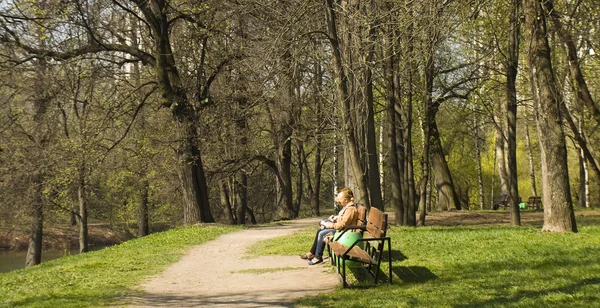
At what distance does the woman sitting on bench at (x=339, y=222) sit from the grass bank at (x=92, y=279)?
2.76 metres

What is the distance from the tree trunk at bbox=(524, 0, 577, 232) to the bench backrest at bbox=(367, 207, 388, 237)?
4.45 metres

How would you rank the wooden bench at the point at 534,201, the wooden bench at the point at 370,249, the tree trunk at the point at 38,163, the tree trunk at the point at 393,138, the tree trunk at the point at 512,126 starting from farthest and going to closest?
1. the wooden bench at the point at 534,201
2. the tree trunk at the point at 38,163
3. the tree trunk at the point at 393,138
4. the tree trunk at the point at 512,126
5. the wooden bench at the point at 370,249

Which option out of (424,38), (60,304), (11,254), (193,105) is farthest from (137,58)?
(11,254)

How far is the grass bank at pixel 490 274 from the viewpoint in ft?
25.7

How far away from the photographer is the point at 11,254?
1725 inches

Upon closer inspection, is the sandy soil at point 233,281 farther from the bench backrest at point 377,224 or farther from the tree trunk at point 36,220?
the tree trunk at point 36,220

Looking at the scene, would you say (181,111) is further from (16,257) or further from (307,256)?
(16,257)

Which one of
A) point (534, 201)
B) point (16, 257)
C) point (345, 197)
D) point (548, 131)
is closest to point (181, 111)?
point (345, 197)

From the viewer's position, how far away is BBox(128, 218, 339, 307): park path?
904 cm

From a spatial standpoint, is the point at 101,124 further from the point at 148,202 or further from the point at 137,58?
the point at 148,202

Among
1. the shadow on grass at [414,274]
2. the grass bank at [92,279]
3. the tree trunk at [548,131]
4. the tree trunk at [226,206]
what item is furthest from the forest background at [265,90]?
the grass bank at [92,279]

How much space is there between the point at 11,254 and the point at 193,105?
2435 centimetres

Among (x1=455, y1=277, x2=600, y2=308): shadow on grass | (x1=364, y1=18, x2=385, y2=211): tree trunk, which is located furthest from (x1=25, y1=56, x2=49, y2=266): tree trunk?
(x1=455, y1=277, x2=600, y2=308): shadow on grass

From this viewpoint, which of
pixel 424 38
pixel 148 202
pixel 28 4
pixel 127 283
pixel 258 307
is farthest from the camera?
pixel 148 202
